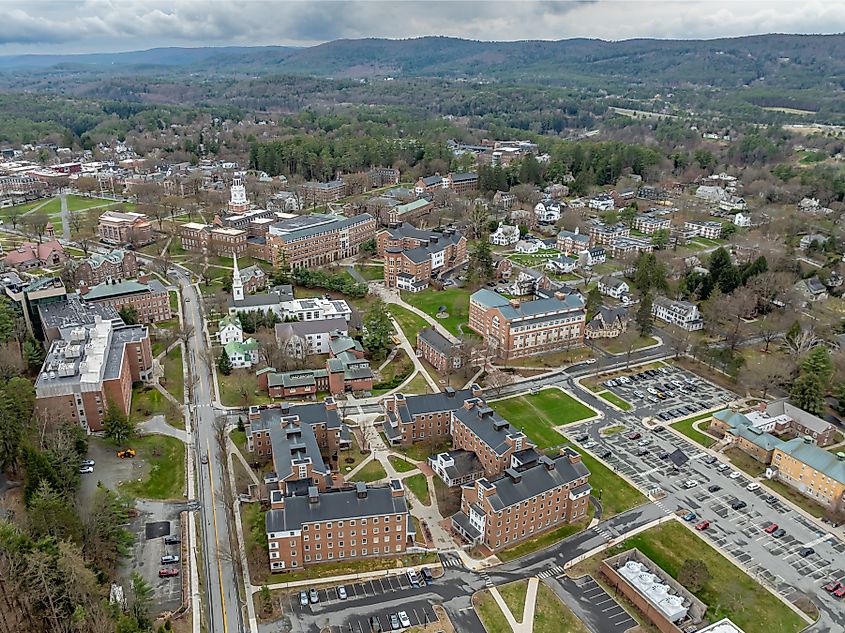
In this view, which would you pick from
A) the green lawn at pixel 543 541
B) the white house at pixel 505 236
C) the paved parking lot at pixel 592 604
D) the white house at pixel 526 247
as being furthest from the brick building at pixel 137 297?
the paved parking lot at pixel 592 604

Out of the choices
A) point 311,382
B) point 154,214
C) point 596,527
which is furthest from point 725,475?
point 154,214

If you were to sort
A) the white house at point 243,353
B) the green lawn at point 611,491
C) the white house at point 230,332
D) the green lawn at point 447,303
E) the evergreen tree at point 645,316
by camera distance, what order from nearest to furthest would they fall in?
the green lawn at point 611,491 → the white house at point 243,353 → the white house at point 230,332 → the evergreen tree at point 645,316 → the green lawn at point 447,303

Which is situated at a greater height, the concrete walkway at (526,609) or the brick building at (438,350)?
the brick building at (438,350)

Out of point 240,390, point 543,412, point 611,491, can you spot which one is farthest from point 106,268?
point 611,491

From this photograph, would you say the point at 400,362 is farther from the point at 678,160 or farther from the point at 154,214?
the point at 678,160

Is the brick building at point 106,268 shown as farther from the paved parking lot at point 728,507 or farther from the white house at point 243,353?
the paved parking lot at point 728,507

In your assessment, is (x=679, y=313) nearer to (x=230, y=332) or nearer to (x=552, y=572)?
(x=552, y=572)

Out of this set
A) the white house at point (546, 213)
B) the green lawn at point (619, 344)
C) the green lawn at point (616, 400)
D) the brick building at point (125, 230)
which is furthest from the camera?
the white house at point (546, 213)
